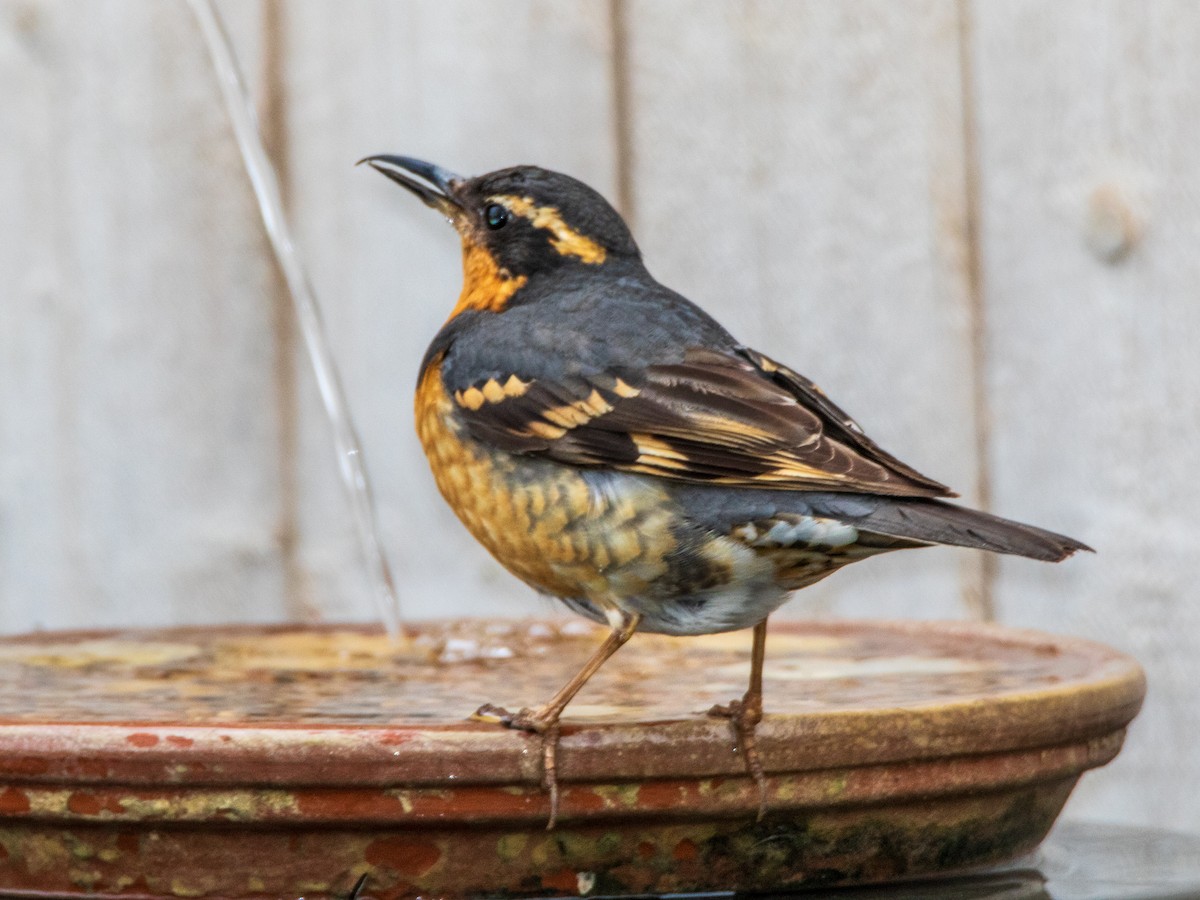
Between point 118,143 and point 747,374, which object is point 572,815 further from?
point 118,143

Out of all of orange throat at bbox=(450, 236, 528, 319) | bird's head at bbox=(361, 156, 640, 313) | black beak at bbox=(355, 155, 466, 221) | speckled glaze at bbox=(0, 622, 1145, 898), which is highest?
black beak at bbox=(355, 155, 466, 221)

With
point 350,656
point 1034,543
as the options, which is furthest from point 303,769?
point 350,656

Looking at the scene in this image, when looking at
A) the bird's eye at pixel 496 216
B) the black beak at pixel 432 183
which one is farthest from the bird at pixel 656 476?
the black beak at pixel 432 183

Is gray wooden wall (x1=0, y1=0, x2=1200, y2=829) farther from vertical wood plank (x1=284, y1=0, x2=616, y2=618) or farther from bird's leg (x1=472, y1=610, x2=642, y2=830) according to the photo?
bird's leg (x1=472, y1=610, x2=642, y2=830)

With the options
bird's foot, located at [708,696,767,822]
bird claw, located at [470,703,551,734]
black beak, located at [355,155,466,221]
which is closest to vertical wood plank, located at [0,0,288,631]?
black beak, located at [355,155,466,221]

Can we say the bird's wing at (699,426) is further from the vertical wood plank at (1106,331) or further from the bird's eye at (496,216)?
the vertical wood plank at (1106,331)

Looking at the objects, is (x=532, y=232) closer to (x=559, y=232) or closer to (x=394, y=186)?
(x=559, y=232)
